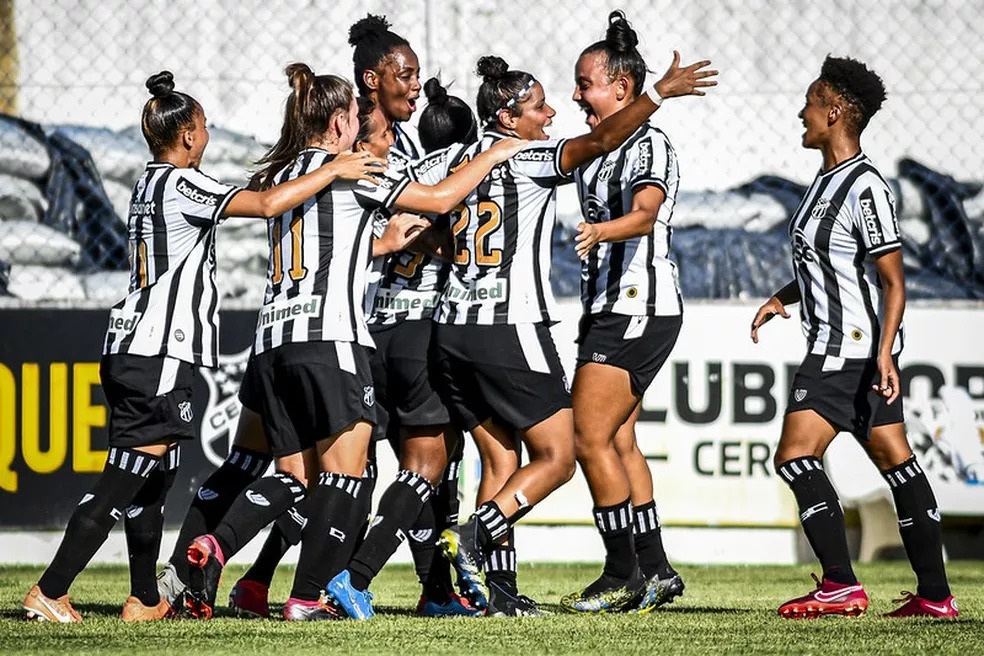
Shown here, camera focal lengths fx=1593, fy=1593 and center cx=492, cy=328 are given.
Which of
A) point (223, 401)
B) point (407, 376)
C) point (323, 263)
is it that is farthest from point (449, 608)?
point (223, 401)

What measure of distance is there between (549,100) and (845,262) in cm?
482

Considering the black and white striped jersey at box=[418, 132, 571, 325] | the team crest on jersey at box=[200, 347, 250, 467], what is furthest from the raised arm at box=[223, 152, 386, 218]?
the team crest on jersey at box=[200, 347, 250, 467]

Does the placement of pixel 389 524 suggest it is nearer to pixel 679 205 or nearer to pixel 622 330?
pixel 622 330

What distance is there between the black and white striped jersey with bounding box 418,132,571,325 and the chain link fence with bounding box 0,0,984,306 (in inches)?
140

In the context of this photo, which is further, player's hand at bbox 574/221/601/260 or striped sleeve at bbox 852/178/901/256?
striped sleeve at bbox 852/178/901/256

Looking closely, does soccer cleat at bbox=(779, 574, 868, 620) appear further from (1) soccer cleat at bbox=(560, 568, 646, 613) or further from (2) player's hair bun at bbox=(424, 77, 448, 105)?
(2) player's hair bun at bbox=(424, 77, 448, 105)

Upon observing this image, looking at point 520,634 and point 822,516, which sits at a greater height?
point 822,516

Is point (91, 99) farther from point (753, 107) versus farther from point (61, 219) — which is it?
point (753, 107)

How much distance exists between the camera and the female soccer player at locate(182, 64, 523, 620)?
5578 millimetres

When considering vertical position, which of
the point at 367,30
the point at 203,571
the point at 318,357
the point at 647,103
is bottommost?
the point at 203,571

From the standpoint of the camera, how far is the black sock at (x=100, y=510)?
224 inches

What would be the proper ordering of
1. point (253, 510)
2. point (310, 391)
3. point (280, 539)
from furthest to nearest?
point (280, 539) < point (253, 510) < point (310, 391)

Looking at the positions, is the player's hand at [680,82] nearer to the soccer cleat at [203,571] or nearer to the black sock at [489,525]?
the black sock at [489,525]

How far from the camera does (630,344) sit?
20.7 ft
